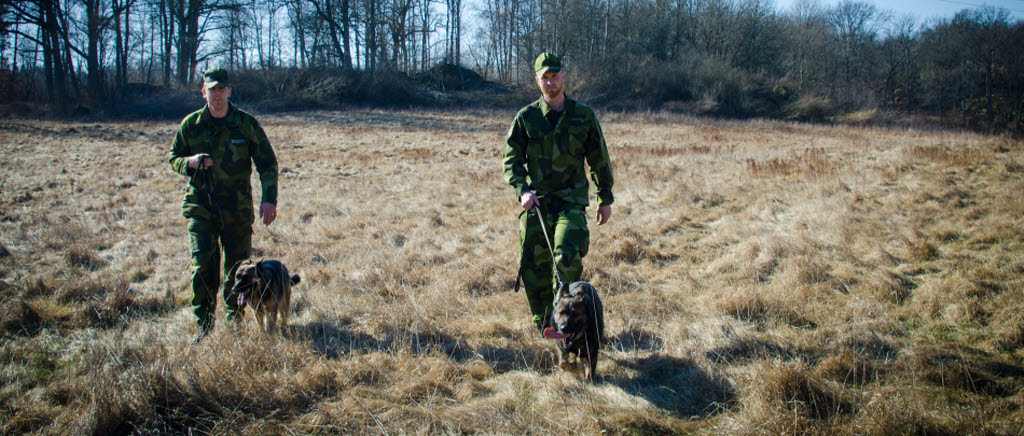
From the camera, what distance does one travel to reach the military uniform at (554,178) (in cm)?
330

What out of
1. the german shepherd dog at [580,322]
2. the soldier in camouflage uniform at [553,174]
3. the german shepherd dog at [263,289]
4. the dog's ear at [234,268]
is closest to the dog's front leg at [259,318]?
the german shepherd dog at [263,289]

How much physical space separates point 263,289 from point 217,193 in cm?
85

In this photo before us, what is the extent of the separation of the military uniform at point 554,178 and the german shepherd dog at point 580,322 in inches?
12.3

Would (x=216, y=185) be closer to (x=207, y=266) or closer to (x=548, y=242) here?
(x=207, y=266)

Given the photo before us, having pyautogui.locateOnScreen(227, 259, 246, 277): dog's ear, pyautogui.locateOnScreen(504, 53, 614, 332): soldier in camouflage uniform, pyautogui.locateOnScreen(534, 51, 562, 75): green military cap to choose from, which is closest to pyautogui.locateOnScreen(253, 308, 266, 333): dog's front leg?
pyautogui.locateOnScreen(227, 259, 246, 277): dog's ear

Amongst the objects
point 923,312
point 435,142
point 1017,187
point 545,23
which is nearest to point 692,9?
point 545,23

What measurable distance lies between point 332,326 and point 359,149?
12.1 m

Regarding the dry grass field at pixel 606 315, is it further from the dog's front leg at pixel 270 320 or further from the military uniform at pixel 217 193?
the military uniform at pixel 217 193

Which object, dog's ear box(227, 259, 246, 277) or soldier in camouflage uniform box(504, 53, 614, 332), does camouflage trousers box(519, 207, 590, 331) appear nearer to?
soldier in camouflage uniform box(504, 53, 614, 332)

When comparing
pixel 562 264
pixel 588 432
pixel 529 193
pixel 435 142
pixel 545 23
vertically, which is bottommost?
pixel 588 432

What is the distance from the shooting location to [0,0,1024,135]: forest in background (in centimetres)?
2944

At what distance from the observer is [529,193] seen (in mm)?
3234

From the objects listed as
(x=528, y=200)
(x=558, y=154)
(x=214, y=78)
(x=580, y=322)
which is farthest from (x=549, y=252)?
(x=214, y=78)

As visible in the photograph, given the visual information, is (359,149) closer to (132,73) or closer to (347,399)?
(347,399)
